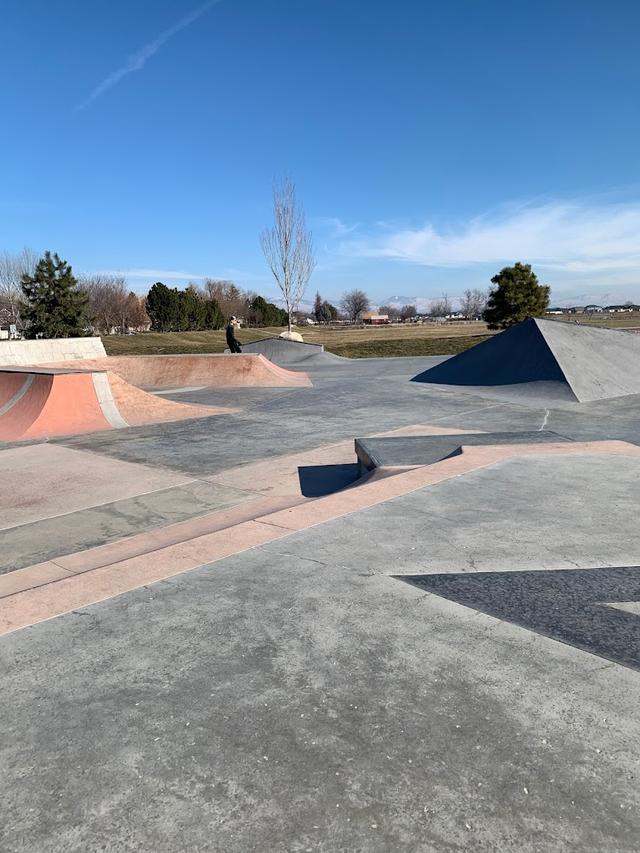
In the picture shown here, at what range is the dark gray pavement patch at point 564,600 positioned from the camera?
2777 mm

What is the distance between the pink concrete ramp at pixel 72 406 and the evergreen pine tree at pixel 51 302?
33457mm

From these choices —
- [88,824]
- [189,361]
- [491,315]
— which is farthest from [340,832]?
[491,315]

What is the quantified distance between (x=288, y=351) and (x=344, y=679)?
2501cm

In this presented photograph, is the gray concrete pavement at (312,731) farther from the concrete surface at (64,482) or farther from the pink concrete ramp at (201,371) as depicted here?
Result: the pink concrete ramp at (201,371)

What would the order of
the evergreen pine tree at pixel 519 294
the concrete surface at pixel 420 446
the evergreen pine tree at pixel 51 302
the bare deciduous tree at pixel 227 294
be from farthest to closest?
1. the bare deciduous tree at pixel 227 294
2. the evergreen pine tree at pixel 51 302
3. the evergreen pine tree at pixel 519 294
4. the concrete surface at pixel 420 446

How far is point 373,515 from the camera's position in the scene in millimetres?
4621

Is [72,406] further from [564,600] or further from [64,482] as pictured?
[564,600]

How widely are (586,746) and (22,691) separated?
2.22m

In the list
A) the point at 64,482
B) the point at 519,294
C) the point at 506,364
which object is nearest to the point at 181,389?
the point at 506,364

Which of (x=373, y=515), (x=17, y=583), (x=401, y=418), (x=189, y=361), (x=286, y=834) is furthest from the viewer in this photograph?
(x=189, y=361)

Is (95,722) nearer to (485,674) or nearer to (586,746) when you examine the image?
(485,674)

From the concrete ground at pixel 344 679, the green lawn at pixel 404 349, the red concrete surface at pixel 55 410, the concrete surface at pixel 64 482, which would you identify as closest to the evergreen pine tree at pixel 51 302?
the green lawn at pixel 404 349

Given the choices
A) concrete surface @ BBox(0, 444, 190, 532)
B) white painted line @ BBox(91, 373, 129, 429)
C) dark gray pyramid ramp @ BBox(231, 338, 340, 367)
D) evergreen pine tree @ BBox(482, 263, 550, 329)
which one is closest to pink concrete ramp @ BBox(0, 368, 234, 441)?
white painted line @ BBox(91, 373, 129, 429)

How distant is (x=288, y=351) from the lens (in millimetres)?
27016
